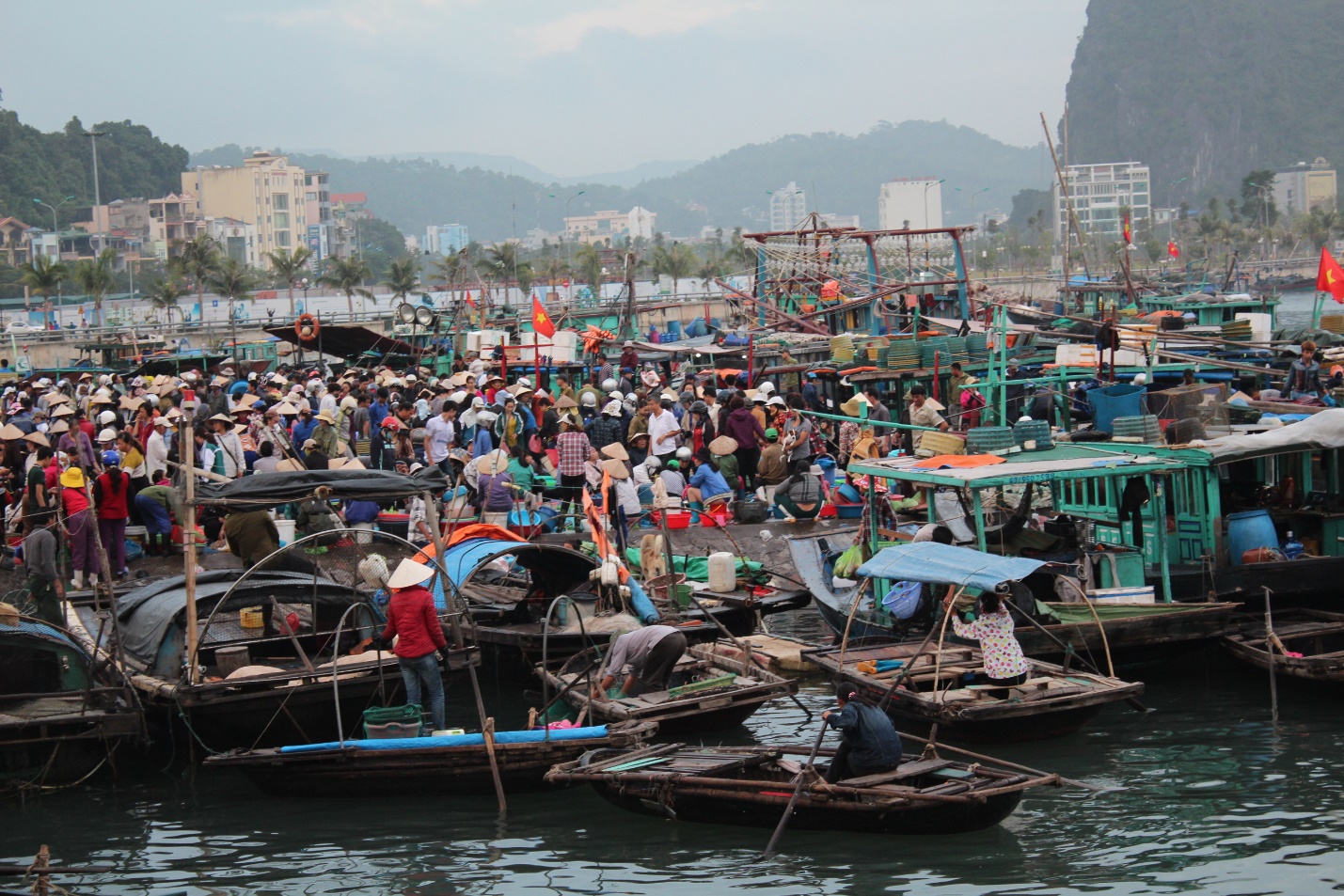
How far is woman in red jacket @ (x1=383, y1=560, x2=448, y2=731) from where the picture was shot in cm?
1079

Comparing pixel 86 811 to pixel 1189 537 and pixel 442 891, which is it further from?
pixel 1189 537

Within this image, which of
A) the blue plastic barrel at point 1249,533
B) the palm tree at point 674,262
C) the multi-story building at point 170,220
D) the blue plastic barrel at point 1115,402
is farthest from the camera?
the multi-story building at point 170,220

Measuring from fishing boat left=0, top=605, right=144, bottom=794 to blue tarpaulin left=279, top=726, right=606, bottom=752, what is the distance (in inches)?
65.1

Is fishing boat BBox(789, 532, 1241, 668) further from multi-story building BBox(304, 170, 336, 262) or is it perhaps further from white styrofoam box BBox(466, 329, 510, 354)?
multi-story building BBox(304, 170, 336, 262)

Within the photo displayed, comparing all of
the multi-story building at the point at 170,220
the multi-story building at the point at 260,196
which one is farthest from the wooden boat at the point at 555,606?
the multi-story building at the point at 260,196

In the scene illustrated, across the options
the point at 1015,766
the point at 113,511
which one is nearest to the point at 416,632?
the point at 1015,766

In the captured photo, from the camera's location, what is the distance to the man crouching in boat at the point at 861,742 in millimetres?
9328

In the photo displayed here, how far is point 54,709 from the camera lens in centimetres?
1130

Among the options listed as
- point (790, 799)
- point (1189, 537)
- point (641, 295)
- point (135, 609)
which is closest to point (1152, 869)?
point (790, 799)

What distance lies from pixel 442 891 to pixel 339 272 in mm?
72219

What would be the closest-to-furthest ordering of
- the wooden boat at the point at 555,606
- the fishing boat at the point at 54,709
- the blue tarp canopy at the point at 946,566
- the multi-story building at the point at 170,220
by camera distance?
1. the fishing boat at the point at 54,709
2. the blue tarp canopy at the point at 946,566
3. the wooden boat at the point at 555,606
4. the multi-story building at the point at 170,220

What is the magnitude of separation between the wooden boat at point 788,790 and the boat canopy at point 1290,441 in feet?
17.6

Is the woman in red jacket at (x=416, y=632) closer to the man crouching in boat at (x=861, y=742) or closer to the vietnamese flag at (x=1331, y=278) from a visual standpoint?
the man crouching in boat at (x=861, y=742)

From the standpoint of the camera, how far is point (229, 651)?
1168 centimetres
